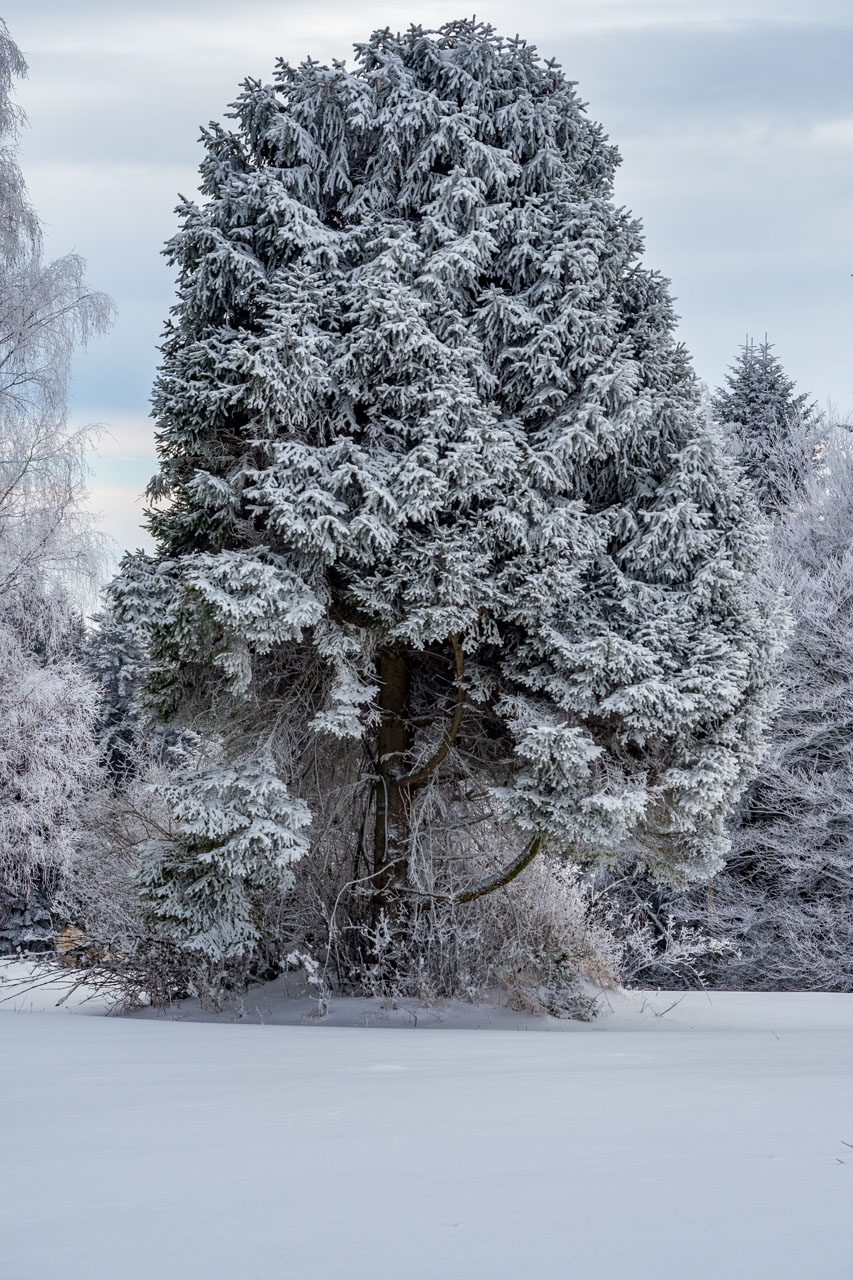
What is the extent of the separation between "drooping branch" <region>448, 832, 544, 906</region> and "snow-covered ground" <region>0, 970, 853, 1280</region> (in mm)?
3108

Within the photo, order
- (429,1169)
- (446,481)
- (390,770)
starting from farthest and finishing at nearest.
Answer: (390,770)
(446,481)
(429,1169)

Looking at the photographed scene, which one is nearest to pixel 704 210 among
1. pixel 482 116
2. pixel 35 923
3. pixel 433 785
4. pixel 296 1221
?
pixel 482 116

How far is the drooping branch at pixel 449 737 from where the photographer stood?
21.9 feet

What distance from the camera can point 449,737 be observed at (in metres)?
6.84

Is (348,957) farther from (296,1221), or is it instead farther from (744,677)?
(296,1221)

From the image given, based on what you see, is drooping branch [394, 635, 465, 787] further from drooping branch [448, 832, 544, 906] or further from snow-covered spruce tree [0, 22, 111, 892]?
snow-covered spruce tree [0, 22, 111, 892]

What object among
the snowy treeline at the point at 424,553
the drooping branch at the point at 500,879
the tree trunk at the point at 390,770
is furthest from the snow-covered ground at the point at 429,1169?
the tree trunk at the point at 390,770

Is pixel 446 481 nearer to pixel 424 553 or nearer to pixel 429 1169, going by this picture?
pixel 424 553

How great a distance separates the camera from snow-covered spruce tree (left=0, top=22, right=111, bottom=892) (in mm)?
11680

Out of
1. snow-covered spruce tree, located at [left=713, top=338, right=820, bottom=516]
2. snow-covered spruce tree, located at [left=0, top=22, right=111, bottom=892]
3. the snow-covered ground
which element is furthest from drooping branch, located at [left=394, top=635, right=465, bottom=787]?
snow-covered spruce tree, located at [left=713, top=338, right=820, bottom=516]

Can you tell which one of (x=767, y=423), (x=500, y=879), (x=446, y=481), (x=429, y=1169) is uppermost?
(x=767, y=423)

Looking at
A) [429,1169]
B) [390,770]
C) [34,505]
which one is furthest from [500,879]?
[34,505]

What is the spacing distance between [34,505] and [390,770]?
671 centimetres

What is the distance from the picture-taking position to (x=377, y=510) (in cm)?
612
